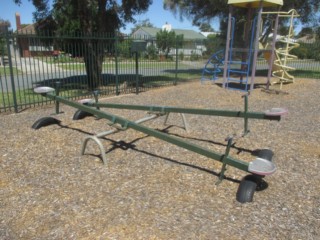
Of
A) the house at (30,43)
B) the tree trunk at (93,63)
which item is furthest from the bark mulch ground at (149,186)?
the tree trunk at (93,63)

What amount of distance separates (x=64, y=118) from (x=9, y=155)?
2.01 metres

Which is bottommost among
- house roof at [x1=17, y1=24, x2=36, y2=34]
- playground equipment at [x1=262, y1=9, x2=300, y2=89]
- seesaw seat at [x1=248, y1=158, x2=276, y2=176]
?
seesaw seat at [x1=248, y1=158, x2=276, y2=176]

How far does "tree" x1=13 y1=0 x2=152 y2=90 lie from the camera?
36.2 ft

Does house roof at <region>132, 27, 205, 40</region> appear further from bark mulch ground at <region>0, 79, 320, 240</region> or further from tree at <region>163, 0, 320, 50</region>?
bark mulch ground at <region>0, 79, 320, 240</region>

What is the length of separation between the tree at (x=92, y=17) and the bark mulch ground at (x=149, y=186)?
526 centimetres

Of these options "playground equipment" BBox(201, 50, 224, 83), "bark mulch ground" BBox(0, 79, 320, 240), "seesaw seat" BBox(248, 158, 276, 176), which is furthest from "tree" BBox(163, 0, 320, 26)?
"seesaw seat" BBox(248, 158, 276, 176)

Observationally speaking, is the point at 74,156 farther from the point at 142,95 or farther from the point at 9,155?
the point at 142,95

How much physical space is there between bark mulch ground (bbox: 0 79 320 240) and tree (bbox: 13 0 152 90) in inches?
207

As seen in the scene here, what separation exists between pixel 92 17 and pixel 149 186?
9.56 metres

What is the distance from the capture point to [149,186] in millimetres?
3674

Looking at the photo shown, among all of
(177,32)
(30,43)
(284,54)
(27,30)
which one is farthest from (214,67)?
(177,32)

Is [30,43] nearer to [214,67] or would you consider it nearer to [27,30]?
[214,67]

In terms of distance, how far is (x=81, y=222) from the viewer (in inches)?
117

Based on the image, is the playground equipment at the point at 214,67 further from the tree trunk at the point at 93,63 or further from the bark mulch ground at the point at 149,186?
the bark mulch ground at the point at 149,186
